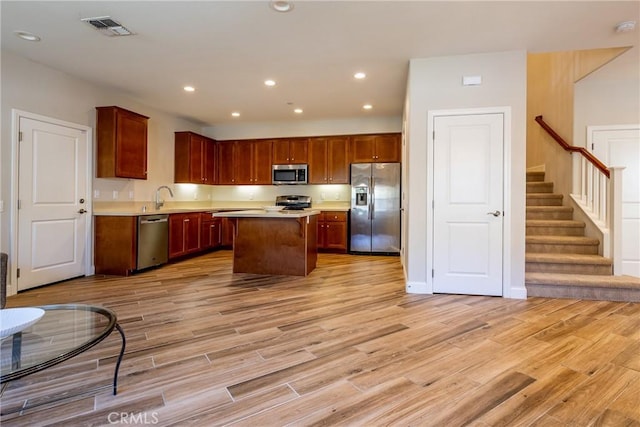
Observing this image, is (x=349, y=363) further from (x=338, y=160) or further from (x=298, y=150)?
(x=298, y=150)

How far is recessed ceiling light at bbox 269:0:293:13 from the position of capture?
2644mm

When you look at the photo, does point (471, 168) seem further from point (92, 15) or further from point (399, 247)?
point (92, 15)

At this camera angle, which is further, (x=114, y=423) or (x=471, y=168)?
(x=471, y=168)

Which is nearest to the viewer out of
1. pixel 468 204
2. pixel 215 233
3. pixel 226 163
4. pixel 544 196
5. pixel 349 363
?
Answer: pixel 349 363

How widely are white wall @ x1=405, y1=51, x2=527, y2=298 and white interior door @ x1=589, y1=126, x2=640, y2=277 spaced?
211 cm

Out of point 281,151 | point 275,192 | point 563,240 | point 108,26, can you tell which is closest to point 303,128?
point 281,151

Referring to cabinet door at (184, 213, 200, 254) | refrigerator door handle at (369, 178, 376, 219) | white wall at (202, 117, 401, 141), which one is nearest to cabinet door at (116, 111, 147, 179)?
cabinet door at (184, 213, 200, 254)

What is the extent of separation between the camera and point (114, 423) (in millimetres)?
1557

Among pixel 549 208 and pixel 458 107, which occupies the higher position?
pixel 458 107

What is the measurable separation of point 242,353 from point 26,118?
3.84 metres

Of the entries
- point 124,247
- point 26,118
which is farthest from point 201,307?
point 26,118

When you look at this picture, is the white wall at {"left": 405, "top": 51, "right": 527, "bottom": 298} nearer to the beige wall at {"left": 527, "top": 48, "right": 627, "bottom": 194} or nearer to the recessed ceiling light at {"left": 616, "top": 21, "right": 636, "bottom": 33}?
the recessed ceiling light at {"left": 616, "top": 21, "right": 636, "bottom": 33}

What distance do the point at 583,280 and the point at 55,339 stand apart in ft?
15.3

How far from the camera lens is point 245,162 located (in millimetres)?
7129
